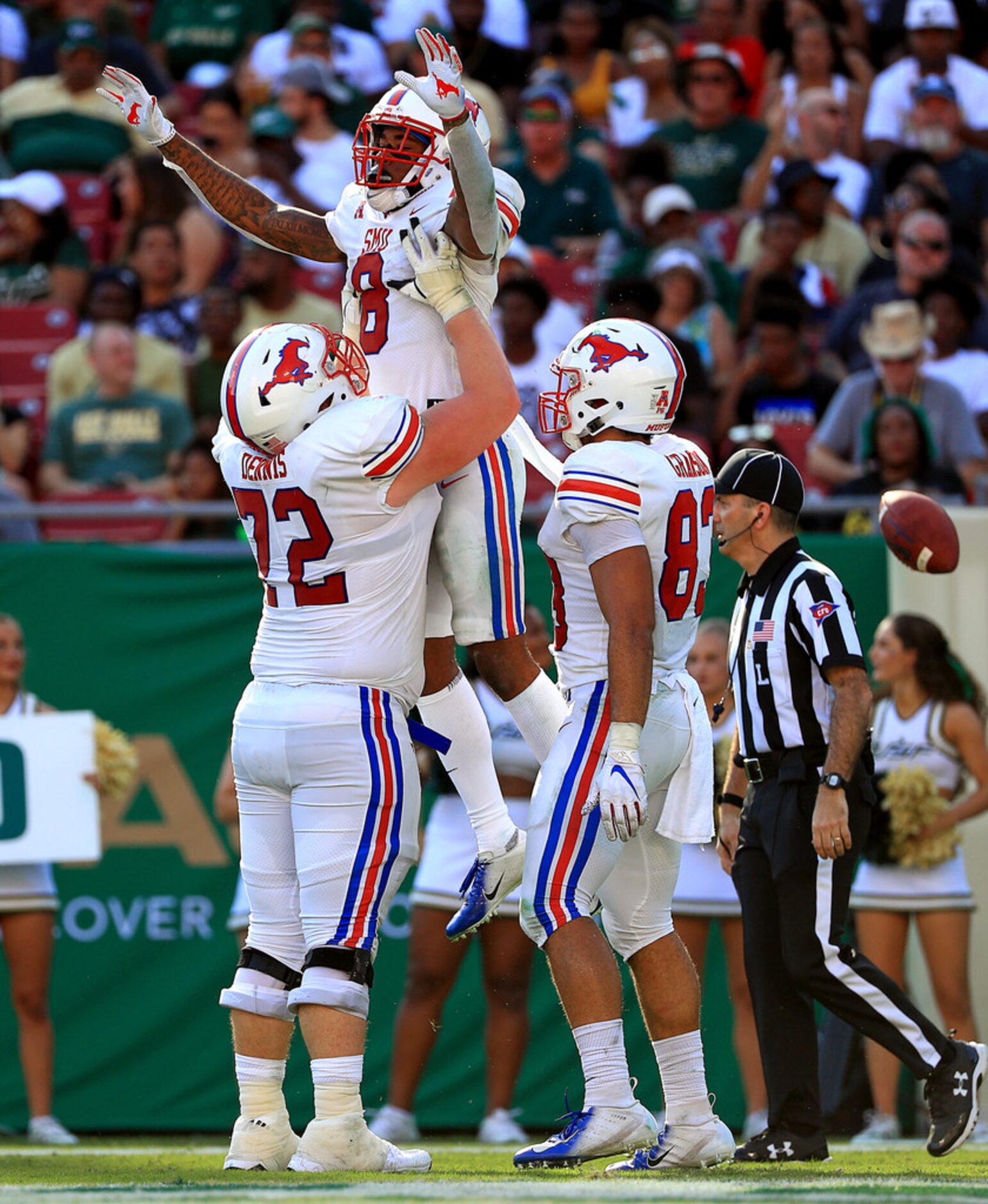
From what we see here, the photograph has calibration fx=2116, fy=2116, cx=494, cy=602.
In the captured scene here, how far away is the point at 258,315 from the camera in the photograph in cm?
1137

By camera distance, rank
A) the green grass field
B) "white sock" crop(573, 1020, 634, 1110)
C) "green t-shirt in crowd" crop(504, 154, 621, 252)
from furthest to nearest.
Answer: "green t-shirt in crowd" crop(504, 154, 621, 252)
"white sock" crop(573, 1020, 634, 1110)
the green grass field

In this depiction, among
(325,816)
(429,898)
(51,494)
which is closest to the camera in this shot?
(325,816)

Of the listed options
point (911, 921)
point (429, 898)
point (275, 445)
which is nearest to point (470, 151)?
point (275, 445)

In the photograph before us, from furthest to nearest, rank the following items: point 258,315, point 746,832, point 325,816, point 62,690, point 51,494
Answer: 1. point 258,315
2. point 51,494
3. point 62,690
4. point 746,832
5. point 325,816

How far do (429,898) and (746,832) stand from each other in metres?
2.33

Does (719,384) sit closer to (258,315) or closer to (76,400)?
(258,315)

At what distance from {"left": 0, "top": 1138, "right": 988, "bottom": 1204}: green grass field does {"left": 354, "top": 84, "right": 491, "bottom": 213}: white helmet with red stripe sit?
2.71 m

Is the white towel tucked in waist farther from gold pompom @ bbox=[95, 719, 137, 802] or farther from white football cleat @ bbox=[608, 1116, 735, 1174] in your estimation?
gold pompom @ bbox=[95, 719, 137, 802]

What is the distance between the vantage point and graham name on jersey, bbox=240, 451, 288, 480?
18.2 feet

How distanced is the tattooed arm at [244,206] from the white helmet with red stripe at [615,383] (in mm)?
1001

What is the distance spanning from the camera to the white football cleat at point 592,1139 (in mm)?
5574

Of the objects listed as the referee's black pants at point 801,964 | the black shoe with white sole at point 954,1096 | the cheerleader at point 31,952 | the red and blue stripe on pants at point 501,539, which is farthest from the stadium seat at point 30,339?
the black shoe with white sole at point 954,1096

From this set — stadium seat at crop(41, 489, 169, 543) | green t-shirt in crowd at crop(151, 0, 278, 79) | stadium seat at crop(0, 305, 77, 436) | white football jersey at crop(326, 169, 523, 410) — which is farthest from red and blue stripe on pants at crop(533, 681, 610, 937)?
green t-shirt in crowd at crop(151, 0, 278, 79)

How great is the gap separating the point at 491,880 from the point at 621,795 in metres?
0.76
